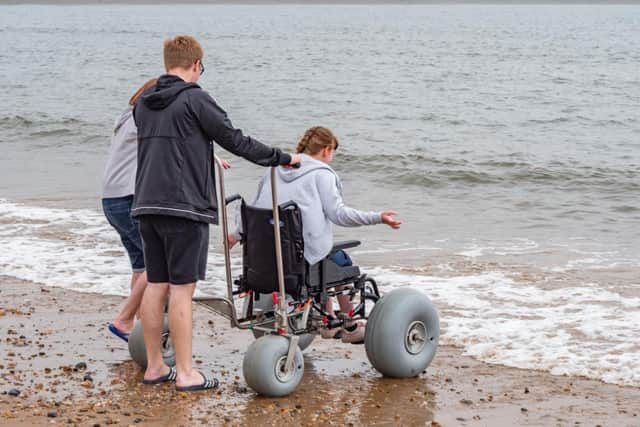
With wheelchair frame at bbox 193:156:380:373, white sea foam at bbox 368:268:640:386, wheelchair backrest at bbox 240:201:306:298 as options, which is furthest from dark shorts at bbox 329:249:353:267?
white sea foam at bbox 368:268:640:386

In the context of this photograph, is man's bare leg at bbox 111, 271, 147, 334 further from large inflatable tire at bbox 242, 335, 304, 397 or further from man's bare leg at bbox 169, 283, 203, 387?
large inflatable tire at bbox 242, 335, 304, 397

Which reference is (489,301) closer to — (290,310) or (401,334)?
(401,334)

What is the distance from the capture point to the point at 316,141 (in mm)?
5164

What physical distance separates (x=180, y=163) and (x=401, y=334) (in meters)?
1.53

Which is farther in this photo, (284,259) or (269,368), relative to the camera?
(284,259)

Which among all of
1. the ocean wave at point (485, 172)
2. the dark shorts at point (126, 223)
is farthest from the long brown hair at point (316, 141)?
the ocean wave at point (485, 172)

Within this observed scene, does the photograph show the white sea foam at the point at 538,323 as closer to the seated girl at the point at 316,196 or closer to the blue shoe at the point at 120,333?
the seated girl at the point at 316,196

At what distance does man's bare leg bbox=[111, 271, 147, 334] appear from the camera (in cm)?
554

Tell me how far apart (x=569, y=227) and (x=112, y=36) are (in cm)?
5671

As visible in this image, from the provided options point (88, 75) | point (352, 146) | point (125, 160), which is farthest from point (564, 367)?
point (88, 75)

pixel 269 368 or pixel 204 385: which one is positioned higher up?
pixel 269 368

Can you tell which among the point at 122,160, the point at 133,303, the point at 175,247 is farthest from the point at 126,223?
the point at 175,247

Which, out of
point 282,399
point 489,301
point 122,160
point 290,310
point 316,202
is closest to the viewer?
point 282,399

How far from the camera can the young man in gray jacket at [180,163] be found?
456 centimetres
